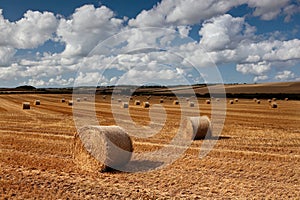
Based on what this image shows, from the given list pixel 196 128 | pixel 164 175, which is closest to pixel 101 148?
pixel 164 175

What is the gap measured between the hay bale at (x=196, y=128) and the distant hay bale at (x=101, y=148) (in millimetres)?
→ 5699

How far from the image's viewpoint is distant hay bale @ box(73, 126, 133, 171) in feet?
35.2

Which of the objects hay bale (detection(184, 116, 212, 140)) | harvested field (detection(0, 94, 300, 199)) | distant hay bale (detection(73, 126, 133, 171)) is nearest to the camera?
harvested field (detection(0, 94, 300, 199))

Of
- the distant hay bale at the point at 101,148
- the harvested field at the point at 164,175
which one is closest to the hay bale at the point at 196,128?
the harvested field at the point at 164,175

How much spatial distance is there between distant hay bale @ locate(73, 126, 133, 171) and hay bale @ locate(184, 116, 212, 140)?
18.7 feet

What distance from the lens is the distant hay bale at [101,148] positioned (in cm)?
1073

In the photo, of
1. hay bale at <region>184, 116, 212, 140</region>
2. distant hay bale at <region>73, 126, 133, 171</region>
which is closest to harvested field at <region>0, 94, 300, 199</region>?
distant hay bale at <region>73, 126, 133, 171</region>

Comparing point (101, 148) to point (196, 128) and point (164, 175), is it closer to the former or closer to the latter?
point (164, 175)

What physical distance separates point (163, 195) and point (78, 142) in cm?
422

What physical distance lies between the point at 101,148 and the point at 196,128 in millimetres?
6700

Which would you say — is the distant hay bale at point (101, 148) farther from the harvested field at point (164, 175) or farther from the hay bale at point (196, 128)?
the hay bale at point (196, 128)

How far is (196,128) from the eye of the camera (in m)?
16.6

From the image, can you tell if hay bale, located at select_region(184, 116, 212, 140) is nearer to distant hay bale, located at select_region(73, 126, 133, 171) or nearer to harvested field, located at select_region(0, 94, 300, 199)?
harvested field, located at select_region(0, 94, 300, 199)

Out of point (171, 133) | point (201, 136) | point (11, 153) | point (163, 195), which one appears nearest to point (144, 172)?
point (163, 195)
